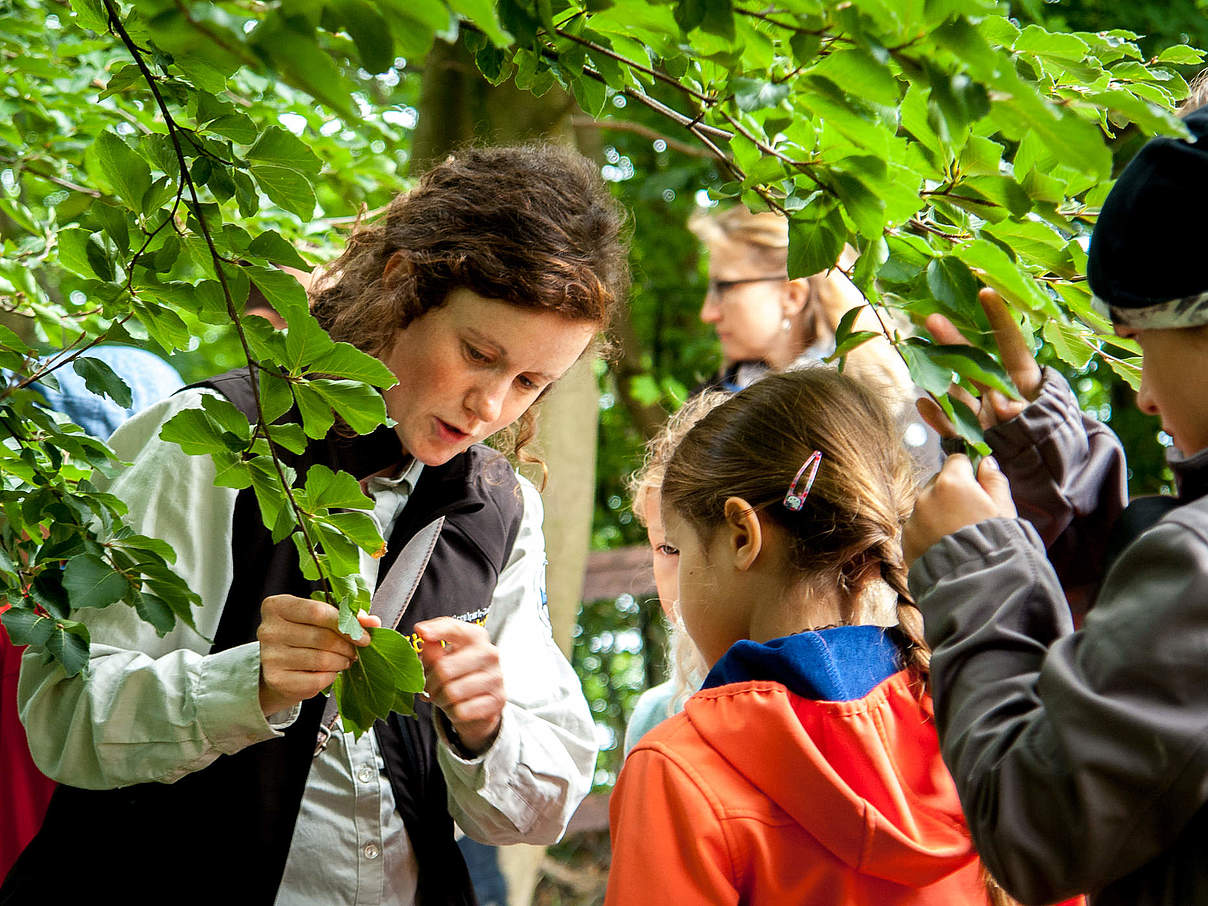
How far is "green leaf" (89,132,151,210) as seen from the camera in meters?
1.19

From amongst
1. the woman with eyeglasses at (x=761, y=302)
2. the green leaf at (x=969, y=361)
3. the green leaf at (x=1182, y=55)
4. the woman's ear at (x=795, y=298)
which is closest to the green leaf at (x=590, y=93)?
the green leaf at (x=969, y=361)

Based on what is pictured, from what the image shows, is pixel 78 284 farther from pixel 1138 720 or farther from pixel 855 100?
pixel 1138 720

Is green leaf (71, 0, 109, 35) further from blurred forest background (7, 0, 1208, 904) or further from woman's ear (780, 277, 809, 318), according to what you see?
woman's ear (780, 277, 809, 318)

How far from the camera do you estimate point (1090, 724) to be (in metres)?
0.92

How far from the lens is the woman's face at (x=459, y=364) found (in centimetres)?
180

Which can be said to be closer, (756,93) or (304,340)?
(756,93)

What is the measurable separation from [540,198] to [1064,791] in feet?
4.25

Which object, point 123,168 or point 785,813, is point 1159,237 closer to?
point 785,813

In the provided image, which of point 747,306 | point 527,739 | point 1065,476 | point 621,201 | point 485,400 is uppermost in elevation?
point 1065,476

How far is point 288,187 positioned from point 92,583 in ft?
1.72

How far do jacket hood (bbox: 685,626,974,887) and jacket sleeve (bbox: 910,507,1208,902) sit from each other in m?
0.35

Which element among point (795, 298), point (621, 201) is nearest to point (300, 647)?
point (621, 201)

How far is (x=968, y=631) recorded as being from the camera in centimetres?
109

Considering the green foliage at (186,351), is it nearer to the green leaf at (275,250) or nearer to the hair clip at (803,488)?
the green leaf at (275,250)
